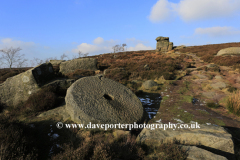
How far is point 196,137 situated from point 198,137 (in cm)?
5

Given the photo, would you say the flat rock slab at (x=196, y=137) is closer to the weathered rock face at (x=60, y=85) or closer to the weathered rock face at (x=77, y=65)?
the weathered rock face at (x=60, y=85)

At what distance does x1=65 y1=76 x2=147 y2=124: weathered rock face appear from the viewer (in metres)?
4.56

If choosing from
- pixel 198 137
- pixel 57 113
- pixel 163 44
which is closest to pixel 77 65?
pixel 57 113

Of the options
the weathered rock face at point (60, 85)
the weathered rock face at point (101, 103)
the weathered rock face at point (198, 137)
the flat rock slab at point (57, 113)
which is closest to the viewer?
the weathered rock face at point (198, 137)

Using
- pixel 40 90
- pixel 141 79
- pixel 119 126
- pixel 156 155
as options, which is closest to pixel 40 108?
pixel 40 90

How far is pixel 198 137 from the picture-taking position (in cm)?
375

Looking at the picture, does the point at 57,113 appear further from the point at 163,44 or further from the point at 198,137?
the point at 163,44

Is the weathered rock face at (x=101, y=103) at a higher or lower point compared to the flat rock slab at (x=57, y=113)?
higher

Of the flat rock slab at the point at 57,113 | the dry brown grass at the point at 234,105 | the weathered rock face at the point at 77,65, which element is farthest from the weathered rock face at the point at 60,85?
the weathered rock face at the point at 77,65

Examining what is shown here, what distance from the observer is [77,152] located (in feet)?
9.98

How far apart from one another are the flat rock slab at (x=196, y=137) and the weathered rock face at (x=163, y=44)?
103 ft

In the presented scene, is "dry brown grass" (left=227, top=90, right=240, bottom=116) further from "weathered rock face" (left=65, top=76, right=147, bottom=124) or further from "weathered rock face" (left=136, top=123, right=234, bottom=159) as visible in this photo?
"weathered rock face" (left=65, top=76, right=147, bottom=124)

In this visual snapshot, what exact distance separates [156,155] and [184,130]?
1331 millimetres

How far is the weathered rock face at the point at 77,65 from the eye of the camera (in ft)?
52.3
